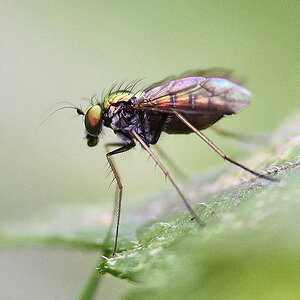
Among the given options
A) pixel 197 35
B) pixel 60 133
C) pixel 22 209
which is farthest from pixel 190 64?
pixel 22 209

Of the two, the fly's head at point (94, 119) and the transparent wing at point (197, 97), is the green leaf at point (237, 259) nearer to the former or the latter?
the transparent wing at point (197, 97)

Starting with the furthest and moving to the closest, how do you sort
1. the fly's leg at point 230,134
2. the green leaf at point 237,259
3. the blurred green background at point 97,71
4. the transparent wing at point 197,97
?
the blurred green background at point 97,71 < the fly's leg at point 230,134 < the transparent wing at point 197,97 < the green leaf at point 237,259

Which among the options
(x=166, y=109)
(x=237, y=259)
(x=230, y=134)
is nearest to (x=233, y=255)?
(x=237, y=259)

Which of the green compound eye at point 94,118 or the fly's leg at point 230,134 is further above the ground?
the green compound eye at point 94,118

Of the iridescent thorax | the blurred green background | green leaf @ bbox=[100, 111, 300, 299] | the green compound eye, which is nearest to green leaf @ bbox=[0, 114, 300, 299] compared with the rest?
green leaf @ bbox=[100, 111, 300, 299]

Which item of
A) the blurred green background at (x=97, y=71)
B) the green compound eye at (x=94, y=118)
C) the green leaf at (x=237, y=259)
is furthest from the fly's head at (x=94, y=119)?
the blurred green background at (x=97, y=71)

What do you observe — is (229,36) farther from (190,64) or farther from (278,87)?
(278,87)

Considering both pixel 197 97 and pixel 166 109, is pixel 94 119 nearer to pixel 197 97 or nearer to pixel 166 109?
pixel 166 109
